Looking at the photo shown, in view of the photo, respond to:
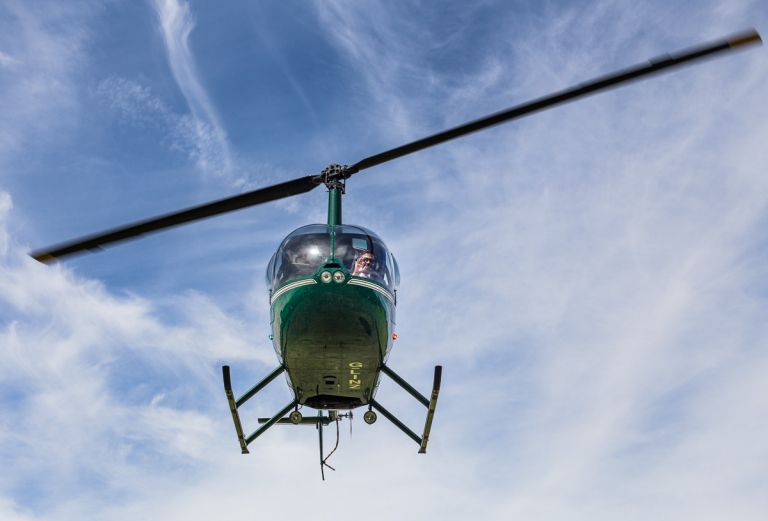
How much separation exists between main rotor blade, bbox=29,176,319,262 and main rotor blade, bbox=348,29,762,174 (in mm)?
1935

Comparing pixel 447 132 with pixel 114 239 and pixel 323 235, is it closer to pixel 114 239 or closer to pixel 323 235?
pixel 323 235

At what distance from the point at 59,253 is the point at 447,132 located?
6045 millimetres

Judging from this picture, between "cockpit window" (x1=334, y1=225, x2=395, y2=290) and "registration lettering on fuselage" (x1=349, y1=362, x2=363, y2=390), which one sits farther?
"registration lettering on fuselage" (x1=349, y1=362, x2=363, y2=390)

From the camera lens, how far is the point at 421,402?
12719mm

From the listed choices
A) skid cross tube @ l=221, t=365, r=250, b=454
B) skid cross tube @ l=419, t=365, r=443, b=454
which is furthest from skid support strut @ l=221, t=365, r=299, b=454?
skid cross tube @ l=419, t=365, r=443, b=454

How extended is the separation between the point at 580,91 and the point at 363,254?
4203 mm

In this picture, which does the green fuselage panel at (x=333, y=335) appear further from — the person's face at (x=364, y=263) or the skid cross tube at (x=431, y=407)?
the skid cross tube at (x=431, y=407)

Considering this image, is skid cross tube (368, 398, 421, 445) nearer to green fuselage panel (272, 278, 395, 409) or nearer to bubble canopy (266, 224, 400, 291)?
green fuselage panel (272, 278, 395, 409)

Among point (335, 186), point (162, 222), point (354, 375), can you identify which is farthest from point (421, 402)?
point (162, 222)

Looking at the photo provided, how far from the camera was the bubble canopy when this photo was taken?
11367 mm

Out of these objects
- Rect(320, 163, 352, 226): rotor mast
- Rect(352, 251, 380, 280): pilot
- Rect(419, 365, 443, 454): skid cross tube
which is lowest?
Rect(419, 365, 443, 454): skid cross tube

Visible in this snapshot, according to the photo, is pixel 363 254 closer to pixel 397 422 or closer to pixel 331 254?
pixel 331 254

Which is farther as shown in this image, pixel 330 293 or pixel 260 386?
pixel 260 386

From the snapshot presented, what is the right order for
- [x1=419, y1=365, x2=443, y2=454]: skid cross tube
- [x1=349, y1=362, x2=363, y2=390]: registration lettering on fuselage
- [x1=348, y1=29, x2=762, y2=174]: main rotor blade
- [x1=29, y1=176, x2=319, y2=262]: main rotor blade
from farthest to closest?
[x1=419, y1=365, x2=443, y2=454]: skid cross tube < [x1=349, y1=362, x2=363, y2=390]: registration lettering on fuselage < [x1=29, y1=176, x2=319, y2=262]: main rotor blade < [x1=348, y1=29, x2=762, y2=174]: main rotor blade
